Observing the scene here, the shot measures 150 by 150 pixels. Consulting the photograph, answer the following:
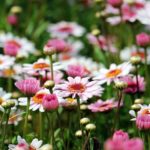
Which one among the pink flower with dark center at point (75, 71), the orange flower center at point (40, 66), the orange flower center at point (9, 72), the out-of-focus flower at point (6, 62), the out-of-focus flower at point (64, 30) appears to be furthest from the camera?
the out-of-focus flower at point (64, 30)

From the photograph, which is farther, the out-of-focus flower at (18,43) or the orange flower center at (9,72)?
the out-of-focus flower at (18,43)

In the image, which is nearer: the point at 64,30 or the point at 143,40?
the point at 143,40

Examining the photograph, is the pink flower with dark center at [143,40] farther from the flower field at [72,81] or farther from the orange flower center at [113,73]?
the orange flower center at [113,73]

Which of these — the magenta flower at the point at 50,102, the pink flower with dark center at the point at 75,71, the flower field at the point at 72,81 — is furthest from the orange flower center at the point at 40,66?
the magenta flower at the point at 50,102

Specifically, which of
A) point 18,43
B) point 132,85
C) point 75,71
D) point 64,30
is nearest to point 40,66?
point 75,71

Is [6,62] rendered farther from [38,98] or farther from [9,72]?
[38,98]

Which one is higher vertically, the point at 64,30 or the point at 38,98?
the point at 64,30

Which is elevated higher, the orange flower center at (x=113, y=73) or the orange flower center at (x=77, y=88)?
the orange flower center at (x=113, y=73)
